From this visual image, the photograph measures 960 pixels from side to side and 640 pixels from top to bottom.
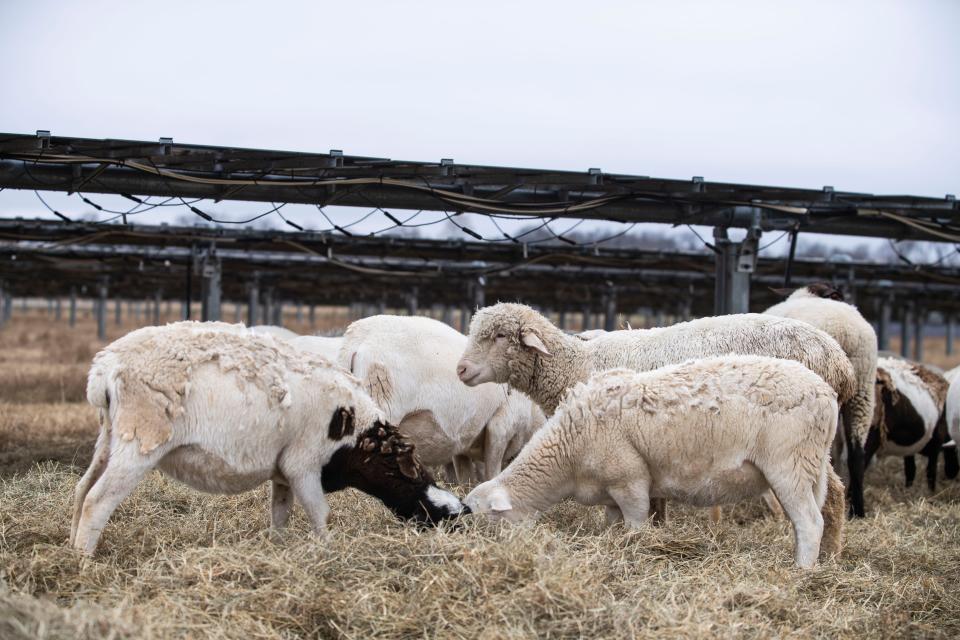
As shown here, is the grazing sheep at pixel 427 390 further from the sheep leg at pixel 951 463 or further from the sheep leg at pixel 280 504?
the sheep leg at pixel 951 463

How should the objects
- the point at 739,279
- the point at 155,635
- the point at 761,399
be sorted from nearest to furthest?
the point at 155,635
the point at 761,399
the point at 739,279

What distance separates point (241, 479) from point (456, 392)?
2974 mm

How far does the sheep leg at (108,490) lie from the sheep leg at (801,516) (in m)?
3.88

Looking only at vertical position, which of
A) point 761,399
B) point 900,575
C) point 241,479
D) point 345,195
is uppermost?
point 345,195

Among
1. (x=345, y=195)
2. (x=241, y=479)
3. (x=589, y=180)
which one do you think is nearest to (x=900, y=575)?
(x=241, y=479)

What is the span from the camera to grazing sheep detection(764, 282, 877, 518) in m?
9.20

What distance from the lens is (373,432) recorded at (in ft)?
20.9

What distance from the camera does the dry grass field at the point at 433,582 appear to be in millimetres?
4668

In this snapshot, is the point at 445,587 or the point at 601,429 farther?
the point at 601,429

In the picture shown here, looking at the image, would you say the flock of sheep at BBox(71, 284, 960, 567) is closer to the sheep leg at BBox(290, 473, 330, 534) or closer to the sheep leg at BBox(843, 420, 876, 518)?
the sheep leg at BBox(290, 473, 330, 534)

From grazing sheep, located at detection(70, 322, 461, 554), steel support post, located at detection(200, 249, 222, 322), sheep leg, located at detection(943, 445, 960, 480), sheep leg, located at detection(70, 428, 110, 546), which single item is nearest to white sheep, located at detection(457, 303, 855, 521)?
grazing sheep, located at detection(70, 322, 461, 554)

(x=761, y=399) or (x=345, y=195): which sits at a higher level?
(x=345, y=195)

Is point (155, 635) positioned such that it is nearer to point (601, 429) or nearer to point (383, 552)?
point (383, 552)

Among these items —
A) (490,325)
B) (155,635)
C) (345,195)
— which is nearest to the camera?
(155,635)
